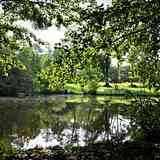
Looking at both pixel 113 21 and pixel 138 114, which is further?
pixel 138 114

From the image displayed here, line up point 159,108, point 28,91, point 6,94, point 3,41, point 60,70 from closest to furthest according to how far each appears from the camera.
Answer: point 60,70, point 3,41, point 159,108, point 6,94, point 28,91

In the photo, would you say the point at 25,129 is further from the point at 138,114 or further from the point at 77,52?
the point at 77,52

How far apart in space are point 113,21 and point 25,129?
15.0 m

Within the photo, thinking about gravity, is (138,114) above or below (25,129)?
above

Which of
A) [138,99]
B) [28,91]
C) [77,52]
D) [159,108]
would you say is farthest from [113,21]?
[28,91]

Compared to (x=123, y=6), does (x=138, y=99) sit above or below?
below

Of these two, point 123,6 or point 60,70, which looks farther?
point 60,70

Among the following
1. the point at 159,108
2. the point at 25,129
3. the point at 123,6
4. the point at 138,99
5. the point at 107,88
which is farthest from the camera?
the point at 107,88

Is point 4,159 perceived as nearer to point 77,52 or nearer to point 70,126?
point 77,52

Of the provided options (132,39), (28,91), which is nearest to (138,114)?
(132,39)

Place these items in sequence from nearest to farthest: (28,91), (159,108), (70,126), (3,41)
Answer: (3,41), (159,108), (70,126), (28,91)

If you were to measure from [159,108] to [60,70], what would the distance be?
5322 millimetres

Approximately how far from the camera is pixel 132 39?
1407 cm

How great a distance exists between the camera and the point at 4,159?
12047 millimetres
